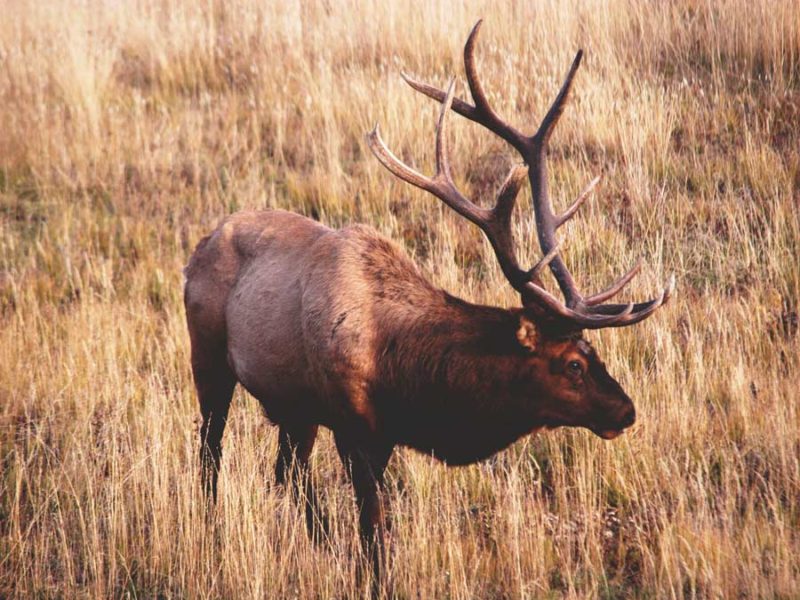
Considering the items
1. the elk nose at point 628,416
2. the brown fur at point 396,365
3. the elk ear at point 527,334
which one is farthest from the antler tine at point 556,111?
the elk nose at point 628,416

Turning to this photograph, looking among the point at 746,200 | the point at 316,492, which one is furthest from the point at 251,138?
the point at 316,492

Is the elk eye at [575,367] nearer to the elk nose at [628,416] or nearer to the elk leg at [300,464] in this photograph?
the elk nose at [628,416]

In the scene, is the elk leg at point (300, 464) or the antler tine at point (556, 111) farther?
the elk leg at point (300, 464)

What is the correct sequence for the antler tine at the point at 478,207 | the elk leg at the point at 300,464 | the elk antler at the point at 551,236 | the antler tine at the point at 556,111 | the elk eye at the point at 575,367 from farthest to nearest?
the elk leg at the point at 300,464
the antler tine at the point at 556,111
the antler tine at the point at 478,207
the elk eye at the point at 575,367
the elk antler at the point at 551,236

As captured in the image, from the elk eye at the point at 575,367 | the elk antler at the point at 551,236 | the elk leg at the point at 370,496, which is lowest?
the elk leg at the point at 370,496

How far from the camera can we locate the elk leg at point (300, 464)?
5.07 m

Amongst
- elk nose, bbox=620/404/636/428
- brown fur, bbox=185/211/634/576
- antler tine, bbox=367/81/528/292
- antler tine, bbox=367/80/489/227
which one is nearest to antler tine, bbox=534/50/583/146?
antler tine, bbox=367/81/528/292

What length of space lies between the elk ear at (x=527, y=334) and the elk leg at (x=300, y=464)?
1.31 metres

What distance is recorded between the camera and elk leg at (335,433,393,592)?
4363mm

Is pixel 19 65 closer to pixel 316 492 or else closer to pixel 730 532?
pixel 316 492

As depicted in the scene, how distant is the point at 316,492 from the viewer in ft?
17.4

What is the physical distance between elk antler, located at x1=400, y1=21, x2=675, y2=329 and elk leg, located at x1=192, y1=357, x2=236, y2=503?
1.69 metres

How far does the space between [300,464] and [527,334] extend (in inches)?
59.4

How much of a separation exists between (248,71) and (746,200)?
5661mm
